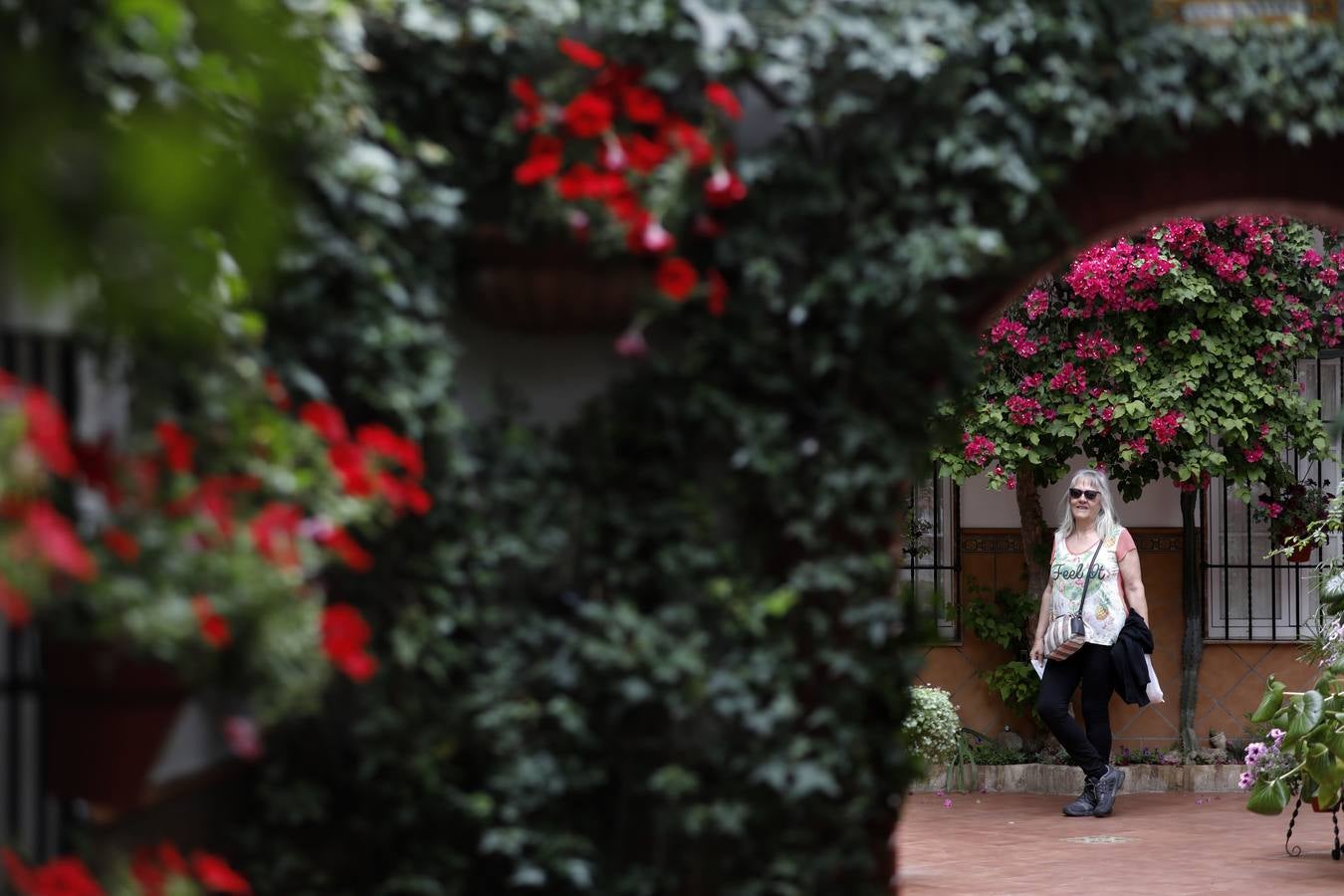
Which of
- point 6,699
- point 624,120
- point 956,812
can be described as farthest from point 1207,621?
point 6,699

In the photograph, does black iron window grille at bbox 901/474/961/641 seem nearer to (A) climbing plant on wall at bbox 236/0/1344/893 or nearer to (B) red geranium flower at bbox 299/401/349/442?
(A) climbing plant on wall at bbox 236/0/1344/893

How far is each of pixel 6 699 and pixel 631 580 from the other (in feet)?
3.99

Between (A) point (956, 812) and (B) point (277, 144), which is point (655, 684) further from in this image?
(A) point (956, 812)

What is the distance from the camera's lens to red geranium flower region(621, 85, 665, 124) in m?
3.26

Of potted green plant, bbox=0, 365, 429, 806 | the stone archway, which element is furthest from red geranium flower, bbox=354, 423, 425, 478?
the stone archway

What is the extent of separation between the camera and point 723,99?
10.6 feet

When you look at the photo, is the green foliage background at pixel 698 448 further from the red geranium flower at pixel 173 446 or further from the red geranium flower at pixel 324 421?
the red geranium flower at pixel 173 446

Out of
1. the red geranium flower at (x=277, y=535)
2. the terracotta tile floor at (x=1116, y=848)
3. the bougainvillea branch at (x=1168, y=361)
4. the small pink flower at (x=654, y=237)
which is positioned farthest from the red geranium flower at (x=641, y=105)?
the bougainvillea branch at (x=1168, y=361)

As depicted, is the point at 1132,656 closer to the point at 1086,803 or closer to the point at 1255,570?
the point at 1086,803

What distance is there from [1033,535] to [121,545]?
8.59 meters

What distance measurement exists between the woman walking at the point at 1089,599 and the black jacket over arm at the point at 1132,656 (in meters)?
0.05

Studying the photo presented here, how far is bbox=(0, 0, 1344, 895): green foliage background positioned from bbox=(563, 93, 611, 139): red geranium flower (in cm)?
15

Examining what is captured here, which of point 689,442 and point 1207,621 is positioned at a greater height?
point 689,442

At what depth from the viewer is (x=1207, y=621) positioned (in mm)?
10641
